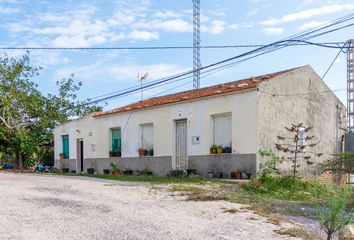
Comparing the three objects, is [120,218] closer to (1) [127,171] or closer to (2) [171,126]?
(2) [171,126]

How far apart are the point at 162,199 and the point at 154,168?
1100cm

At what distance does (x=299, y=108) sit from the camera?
63.7 ft

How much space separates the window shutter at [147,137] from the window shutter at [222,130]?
4.30 meters

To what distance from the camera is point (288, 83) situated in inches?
747

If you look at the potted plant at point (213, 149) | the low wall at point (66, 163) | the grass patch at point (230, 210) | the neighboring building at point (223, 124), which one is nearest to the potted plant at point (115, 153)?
the neighboring building at point (223, 124)

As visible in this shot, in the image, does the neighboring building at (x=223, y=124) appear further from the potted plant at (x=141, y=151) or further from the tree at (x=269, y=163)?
the tree at (x=269, y=163)

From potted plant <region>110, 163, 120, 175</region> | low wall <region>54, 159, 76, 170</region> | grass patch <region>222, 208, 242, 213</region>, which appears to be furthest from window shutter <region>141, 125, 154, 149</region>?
grass patch <region>222, 208, 242, 213</region>

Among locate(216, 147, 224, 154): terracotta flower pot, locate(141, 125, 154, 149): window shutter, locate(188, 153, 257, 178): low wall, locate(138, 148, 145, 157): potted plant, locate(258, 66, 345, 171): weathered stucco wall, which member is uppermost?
locate(258, 66, 345, 171): weathered stucco wall

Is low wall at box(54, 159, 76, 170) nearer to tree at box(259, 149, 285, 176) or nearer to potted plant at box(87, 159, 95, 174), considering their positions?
potted plant at box(87, 159, 95, 174)

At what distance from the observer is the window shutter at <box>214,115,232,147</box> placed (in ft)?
60.8

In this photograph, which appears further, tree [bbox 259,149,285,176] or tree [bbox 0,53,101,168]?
tree [bbox 0,53,101,168]

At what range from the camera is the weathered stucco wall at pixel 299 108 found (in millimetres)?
17594

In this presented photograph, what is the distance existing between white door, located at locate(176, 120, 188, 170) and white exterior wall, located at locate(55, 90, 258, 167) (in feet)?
0.81

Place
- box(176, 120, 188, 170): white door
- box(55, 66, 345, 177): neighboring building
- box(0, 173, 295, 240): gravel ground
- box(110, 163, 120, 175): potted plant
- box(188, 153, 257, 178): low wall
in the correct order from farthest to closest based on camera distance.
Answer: box(110, 163, 120, 175): potted plant
box(176, 120, 188, 170): white door
box(55, 66, 345, 177): neighboring building
box(188, 153, 257, 178): low wall
box(0, 173, 295, 240): gravel ground
